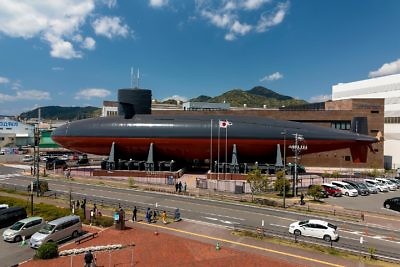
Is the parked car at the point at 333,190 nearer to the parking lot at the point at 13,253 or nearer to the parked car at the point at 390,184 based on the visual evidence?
the parked car at the point at 390,184

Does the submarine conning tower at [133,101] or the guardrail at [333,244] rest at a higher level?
the submarine conning tower at [133,101]

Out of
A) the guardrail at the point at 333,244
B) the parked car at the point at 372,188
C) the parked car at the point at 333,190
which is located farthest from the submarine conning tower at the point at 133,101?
the guardrail at the point at 333,244

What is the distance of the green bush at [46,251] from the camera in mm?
26297

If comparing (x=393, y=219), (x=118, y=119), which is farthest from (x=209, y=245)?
(x=118, y=119)

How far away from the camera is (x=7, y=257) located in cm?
2761

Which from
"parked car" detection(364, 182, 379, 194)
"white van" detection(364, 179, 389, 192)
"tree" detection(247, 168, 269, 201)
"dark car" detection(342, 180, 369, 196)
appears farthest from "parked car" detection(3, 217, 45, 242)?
"white van" detection(364, 179, 389, 192)

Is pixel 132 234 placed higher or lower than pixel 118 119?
lower

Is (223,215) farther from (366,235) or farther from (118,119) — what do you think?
(118,119)

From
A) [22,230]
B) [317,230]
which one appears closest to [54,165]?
[22,230]

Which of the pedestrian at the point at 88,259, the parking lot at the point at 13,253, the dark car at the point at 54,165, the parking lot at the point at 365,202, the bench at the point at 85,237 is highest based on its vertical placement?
the dark car at the point at 54,165

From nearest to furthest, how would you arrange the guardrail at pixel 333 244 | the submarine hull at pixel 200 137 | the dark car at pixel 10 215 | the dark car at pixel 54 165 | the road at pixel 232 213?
the guardrail at pixel 333 244
the road at pixel 232 213
the dark car at pixel 10 215
the submarine hull at pixel 200 137
the dark car at pixel 54 165

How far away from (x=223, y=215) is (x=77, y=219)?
51.9 ft

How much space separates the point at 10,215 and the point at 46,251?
13.5 metres

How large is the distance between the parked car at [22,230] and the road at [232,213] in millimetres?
13081
